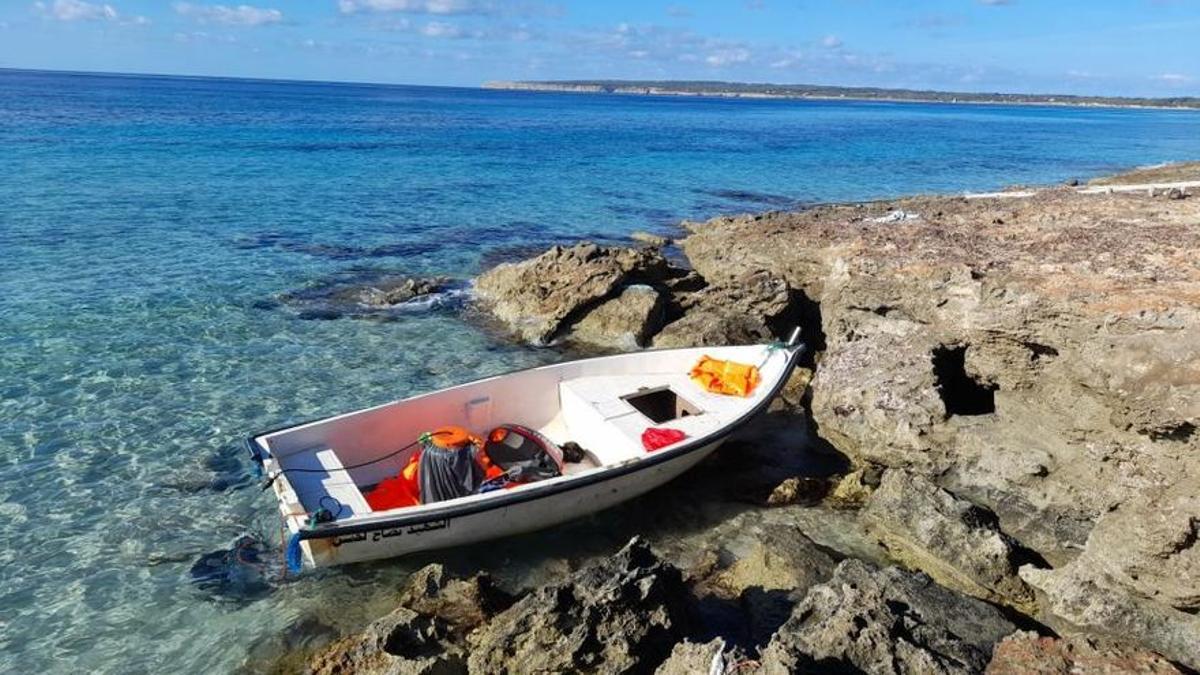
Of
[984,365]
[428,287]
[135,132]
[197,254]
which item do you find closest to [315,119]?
[135,132]

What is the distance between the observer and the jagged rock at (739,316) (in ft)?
52.6

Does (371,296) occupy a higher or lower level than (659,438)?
lower

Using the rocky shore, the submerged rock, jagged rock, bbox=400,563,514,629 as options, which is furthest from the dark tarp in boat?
the submerged rock

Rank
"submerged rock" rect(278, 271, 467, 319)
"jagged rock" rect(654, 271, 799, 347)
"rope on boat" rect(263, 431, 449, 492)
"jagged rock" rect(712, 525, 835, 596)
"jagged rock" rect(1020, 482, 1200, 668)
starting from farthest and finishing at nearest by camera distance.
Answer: "submerged rock" rect(278, 271, 467, 319)
"jagged rock" rect(654, 271, 799, 347)
"rope on boat" rect(263, 431, 449, 492)
"jagged rock" rect(712, 525, 835, 596)
"jagged rock" rect(1020, 482, 1200, 668)

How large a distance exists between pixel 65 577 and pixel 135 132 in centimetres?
5718

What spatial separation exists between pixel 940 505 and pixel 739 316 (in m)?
7.30

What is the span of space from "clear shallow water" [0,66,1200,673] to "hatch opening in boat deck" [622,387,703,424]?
7.98 feet

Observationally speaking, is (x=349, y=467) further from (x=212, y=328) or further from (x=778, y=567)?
(x=212, y=328)

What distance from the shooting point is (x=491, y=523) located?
986 cm

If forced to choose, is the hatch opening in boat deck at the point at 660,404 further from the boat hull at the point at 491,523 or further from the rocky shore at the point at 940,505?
the boat hull at the point at 491,523

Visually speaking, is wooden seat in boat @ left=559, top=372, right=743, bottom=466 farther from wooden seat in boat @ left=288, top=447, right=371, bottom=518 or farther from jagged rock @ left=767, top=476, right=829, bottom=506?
wooden seat in boat @ left=288, top=447, right=371, bottom=518

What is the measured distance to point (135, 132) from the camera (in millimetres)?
55969

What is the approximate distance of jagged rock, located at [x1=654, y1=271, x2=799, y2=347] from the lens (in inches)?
632

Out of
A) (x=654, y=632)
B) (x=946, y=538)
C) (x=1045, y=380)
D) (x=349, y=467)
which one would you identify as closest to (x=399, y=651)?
(x=654, y=632)
